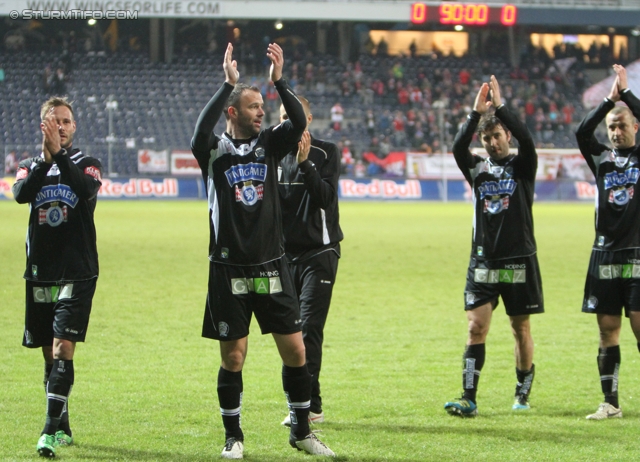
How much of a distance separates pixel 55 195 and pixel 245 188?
129 cm

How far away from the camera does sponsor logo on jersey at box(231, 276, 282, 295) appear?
17.5 feet

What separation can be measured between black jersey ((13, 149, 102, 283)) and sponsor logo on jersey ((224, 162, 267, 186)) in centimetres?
92

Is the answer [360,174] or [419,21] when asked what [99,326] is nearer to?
[360,174]

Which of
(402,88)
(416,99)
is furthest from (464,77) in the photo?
(402,88)

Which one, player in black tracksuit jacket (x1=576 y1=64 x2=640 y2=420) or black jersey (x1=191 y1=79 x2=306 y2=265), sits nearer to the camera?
black jersey (x1=191 y1=79 x2=306 y2=265)

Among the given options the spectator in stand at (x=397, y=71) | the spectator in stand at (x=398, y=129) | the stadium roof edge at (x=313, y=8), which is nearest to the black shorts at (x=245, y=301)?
the spectator in stand at (x=398, y=129)

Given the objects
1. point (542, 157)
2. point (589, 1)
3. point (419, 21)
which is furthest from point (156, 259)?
point (589, 1)

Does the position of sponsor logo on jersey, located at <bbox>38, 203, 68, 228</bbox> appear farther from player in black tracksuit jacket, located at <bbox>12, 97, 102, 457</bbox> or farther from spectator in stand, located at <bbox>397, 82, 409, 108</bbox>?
spectator in stand, located at <bbox>397, 82, 409, 108</bbox>

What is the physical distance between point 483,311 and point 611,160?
1.49 meters

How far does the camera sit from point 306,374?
5559 millimetres

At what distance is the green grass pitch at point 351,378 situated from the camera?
561cm

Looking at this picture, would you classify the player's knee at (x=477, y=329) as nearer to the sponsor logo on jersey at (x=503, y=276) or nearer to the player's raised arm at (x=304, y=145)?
the sponsor logo on jersey at (x=503, y=276)

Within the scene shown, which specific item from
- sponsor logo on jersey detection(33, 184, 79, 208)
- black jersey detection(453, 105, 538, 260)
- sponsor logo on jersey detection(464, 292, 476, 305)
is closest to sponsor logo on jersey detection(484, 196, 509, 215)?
black jersey detection(453, 105, 538, 260)

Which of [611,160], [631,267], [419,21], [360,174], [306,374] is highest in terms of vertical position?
[419,21]
